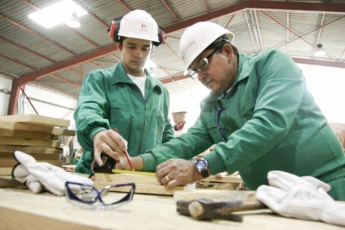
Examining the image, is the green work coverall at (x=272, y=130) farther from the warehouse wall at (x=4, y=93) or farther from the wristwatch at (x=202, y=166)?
the warehouse wall at (x=4, y=93)

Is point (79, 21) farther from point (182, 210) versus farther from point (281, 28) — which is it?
point (182, 210)

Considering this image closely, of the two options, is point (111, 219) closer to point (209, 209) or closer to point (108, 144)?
point (209, 209)

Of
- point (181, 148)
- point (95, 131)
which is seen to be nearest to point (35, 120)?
point (95, 131)

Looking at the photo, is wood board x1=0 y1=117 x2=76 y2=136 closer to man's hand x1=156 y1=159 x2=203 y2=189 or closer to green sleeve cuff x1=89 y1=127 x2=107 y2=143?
green sleeve cuff x1=89 y1=127 x2=107 y2=143

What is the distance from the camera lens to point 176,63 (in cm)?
1402

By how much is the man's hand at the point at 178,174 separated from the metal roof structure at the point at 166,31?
26.4 feet

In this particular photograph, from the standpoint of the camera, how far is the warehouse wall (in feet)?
42.2

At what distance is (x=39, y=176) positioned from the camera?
1305 millimetres

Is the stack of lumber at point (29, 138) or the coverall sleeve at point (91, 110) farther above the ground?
the coverall sleeve at point (91, 110)

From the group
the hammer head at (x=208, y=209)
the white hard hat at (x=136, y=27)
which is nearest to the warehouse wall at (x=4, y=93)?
the white hard hat at (x=136, y=27)

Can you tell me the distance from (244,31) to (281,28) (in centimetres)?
141

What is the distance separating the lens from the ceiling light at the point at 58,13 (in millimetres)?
8625

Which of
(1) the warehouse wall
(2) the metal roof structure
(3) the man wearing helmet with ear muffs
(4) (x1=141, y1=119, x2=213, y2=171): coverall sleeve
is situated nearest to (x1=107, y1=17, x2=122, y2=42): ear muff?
(3) the man wearing helmet with ear muffs

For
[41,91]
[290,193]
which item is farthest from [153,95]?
[41,91]
